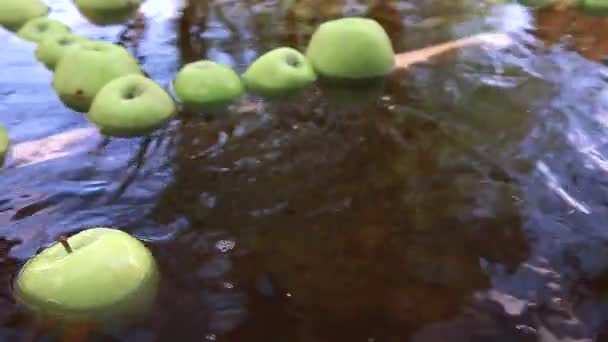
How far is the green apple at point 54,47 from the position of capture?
2600 millimetres

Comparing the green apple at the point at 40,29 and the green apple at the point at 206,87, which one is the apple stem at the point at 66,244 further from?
the green apple at the point at 40,29

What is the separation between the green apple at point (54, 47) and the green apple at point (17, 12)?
1.31ft

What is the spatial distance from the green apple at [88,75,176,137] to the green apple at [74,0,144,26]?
1.01 m

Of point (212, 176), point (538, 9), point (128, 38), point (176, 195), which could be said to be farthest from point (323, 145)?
point (538, 9)

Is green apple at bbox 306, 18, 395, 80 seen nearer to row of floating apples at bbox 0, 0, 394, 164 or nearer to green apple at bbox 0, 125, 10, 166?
row of floating apples at bbox 0, 0, 394, 164

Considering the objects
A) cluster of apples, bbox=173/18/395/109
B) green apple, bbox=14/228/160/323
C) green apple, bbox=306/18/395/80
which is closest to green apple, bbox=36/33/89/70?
cluster of apples, bbox=173/18/395/109

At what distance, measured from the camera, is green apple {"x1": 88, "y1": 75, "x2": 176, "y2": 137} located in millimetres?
2125

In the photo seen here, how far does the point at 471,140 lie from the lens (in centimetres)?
209

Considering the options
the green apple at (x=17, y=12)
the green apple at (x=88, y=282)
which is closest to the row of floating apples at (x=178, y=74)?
the green apple at (x=17, y=12)

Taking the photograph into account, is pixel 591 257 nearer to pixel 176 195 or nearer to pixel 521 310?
pixel 521 310

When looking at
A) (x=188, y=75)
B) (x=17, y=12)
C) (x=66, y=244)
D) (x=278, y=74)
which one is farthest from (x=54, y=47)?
(x=66, y=244)

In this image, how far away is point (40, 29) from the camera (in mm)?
2879

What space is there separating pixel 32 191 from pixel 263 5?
1.80m

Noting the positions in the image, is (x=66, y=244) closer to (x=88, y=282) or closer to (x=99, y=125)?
(x=88, y=282)
